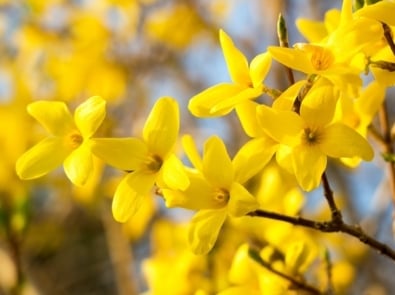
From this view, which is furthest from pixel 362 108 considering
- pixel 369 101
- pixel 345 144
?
pixel 345 144

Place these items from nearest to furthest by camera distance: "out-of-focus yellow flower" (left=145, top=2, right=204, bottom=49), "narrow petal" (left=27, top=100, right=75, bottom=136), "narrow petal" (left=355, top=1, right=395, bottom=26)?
1. "narrow petal" (left=355, top=1, right=395, bottom=26)
2. "narrow petal" (left=27, top=100, right=75, bottom=136)
3. "out-of-focus yellow flower" (left=145, top=2, right=204, bottom=49)

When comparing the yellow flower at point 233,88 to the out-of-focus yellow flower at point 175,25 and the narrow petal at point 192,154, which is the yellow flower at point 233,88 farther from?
the out-of-focus yellow flower at point 175,25

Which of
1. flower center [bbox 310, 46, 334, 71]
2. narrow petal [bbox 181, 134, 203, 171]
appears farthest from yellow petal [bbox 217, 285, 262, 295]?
flower center [bbox 310, 46, 334, 71]

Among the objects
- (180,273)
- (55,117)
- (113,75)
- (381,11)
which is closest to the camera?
(381,11)

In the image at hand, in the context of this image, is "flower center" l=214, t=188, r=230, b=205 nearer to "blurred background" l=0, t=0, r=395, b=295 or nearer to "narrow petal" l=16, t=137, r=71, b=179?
"narrow petal" l=16, t=137, r=71, b=179

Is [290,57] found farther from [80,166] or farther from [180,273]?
[180,273]

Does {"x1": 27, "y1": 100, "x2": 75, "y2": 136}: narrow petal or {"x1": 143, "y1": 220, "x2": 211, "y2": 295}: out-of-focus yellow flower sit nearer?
{"x1": 27, "y1": 100, "x2": 75, "y2": 136}: narrow petal
